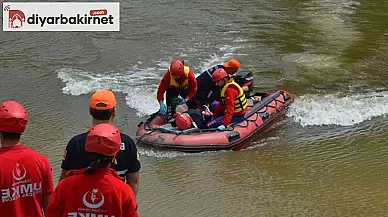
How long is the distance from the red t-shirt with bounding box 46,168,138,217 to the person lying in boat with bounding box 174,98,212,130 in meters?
5.17

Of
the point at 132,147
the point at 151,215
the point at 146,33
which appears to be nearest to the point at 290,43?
the point at 146,33

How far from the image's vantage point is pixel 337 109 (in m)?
9.52

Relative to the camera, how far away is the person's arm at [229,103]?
756cm

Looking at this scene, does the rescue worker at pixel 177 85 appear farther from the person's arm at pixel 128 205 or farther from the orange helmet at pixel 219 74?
the person's arm at pixel 128 205

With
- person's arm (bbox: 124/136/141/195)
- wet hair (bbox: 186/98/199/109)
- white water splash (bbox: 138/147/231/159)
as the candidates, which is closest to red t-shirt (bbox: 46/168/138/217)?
person's arm (bbox: 124/136/141/195)

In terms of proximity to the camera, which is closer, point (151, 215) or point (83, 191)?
point (83, 191)

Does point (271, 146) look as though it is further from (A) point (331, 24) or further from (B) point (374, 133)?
(A) point (331, 24)

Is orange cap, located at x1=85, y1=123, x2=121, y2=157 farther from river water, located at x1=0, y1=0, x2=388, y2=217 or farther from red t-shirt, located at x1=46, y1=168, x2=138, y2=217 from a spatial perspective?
river water, located at x1=0, y1=0, x2=388, y2=217

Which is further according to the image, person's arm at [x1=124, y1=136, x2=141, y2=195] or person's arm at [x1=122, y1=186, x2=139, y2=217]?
person's arm at [x1=124, y1=136, x2=141, y2=195]

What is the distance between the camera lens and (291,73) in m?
11.8

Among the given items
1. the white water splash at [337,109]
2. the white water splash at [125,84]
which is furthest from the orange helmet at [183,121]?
the white water splash at [337,109]

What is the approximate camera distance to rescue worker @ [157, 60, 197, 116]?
7914mm

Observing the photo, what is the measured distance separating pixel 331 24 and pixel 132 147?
531 inches

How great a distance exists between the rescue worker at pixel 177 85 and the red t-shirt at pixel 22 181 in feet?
15.8
